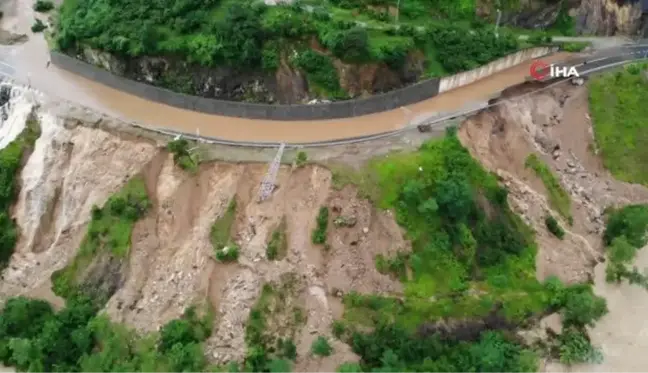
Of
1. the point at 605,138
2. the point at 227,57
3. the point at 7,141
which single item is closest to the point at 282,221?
the point at 227,57

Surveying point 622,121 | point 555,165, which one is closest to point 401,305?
point 555,165

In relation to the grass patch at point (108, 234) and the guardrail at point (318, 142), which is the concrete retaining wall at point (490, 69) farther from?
the grass patch at point (108, 234)

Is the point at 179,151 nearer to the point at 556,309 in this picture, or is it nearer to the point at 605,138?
the point at 556,309

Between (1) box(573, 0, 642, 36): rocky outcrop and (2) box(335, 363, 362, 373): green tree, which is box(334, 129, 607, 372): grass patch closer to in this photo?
(2) box(335, 363, 362, 373): green tree

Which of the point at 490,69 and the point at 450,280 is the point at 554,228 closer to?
the point at 450,280

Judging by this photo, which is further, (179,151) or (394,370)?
(179,151)

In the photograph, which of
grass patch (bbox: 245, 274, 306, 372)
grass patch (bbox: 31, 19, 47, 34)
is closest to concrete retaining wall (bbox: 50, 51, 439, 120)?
Answer: grass patch (bbox: 31, 19, 47, 34)
